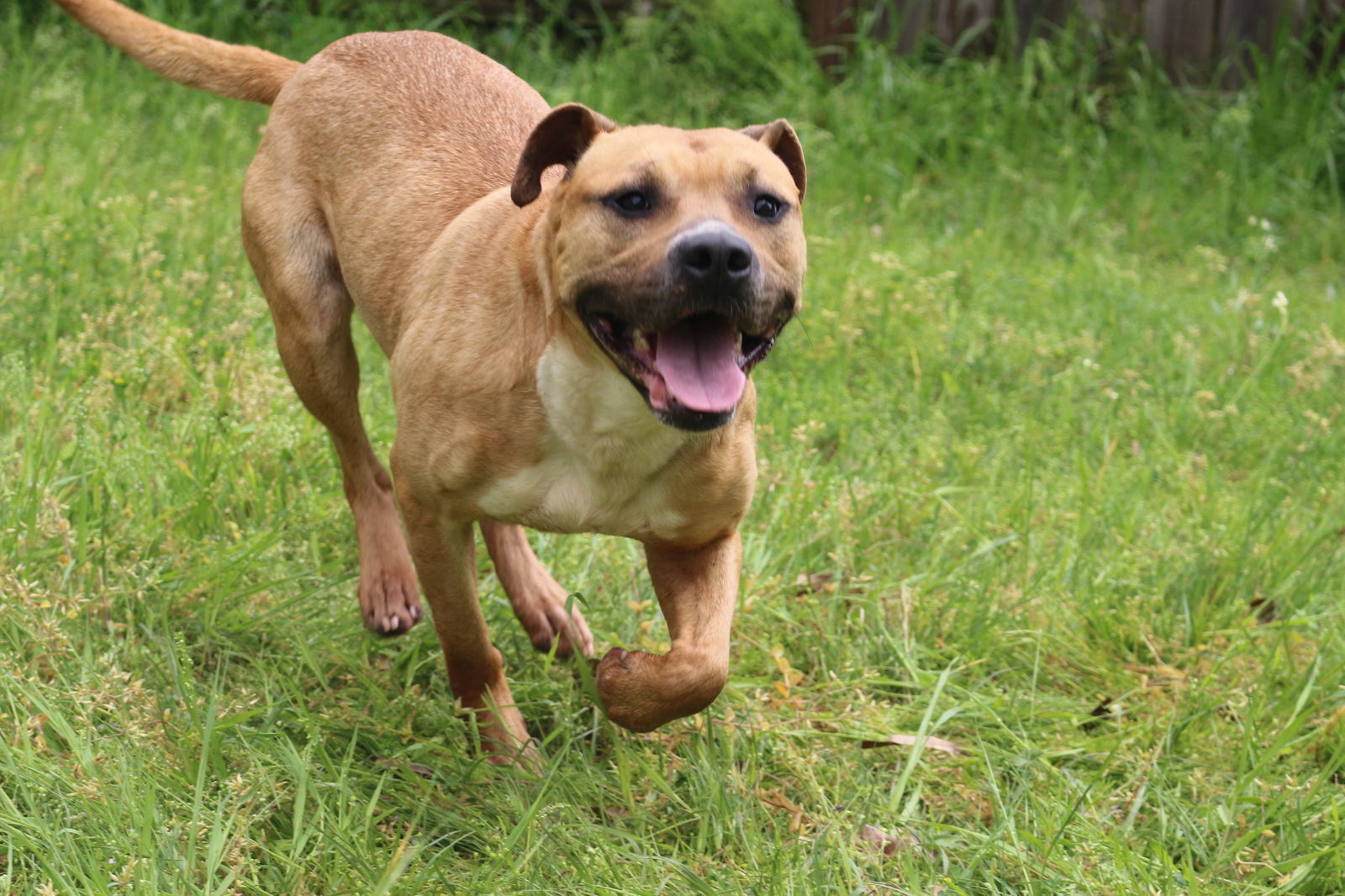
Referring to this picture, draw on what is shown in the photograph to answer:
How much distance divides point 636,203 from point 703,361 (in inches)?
13.5

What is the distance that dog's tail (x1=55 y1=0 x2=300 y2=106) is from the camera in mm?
4137

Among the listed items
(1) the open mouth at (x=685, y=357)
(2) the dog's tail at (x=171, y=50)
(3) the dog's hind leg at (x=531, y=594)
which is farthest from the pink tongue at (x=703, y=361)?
(2) the dog's tail at (x=171, y=50)

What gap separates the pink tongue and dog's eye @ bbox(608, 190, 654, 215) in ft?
0.78

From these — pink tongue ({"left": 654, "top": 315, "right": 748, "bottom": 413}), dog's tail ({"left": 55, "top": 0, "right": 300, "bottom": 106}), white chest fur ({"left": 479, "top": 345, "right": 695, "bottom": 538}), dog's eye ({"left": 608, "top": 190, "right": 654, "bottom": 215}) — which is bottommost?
white chest fur ({"left": 479, "top": 345, "right": 695, "bottom": 538})

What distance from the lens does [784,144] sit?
3.28m

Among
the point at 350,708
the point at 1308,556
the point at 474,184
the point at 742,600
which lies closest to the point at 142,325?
the point at 474,184

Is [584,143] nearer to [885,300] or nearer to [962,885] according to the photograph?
[962,885]

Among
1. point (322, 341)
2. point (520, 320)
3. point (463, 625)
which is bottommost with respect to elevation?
point (463, 625)

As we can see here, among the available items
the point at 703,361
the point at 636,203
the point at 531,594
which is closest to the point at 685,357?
the point at 703,361

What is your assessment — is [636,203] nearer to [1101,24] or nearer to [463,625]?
[463,625]

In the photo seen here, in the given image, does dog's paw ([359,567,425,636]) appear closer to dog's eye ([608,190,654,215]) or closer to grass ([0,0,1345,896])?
grass ([0,0,1345,896])

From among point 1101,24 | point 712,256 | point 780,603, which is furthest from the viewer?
point 1101,24

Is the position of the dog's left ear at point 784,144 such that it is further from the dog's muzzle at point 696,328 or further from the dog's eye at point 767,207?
the dog's muzzle at point 696,328

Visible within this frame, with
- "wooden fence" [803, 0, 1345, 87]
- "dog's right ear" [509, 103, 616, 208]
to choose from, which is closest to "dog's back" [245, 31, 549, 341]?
"dog's right ear" [509, 103, 616, 208]
